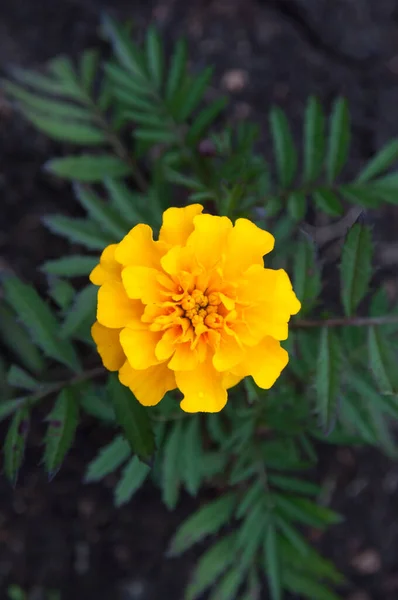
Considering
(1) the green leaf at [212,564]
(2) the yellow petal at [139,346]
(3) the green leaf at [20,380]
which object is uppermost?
(2) the yellow petal at [139,346]

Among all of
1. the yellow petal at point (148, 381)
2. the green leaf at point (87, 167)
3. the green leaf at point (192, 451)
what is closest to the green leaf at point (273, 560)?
the green leaf at point (192, 451)

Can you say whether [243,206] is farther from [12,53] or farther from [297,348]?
[12,53]

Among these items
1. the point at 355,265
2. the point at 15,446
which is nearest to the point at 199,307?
the point at 355,265

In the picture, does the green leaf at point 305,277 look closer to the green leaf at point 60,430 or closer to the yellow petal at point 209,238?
the yellow petal at point 209,238

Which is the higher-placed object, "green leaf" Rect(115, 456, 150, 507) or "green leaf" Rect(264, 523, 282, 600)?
"green leaf" Rect(115, 456, 150, 507)

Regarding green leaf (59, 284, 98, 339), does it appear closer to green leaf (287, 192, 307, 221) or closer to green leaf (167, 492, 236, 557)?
green leaf (287, 192, 307, 221)

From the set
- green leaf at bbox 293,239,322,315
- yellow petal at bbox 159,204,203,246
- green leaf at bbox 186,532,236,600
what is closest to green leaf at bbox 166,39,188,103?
green leaf at bbox 293,239,322,315

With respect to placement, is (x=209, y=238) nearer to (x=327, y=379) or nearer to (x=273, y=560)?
(x=327, y=379)
